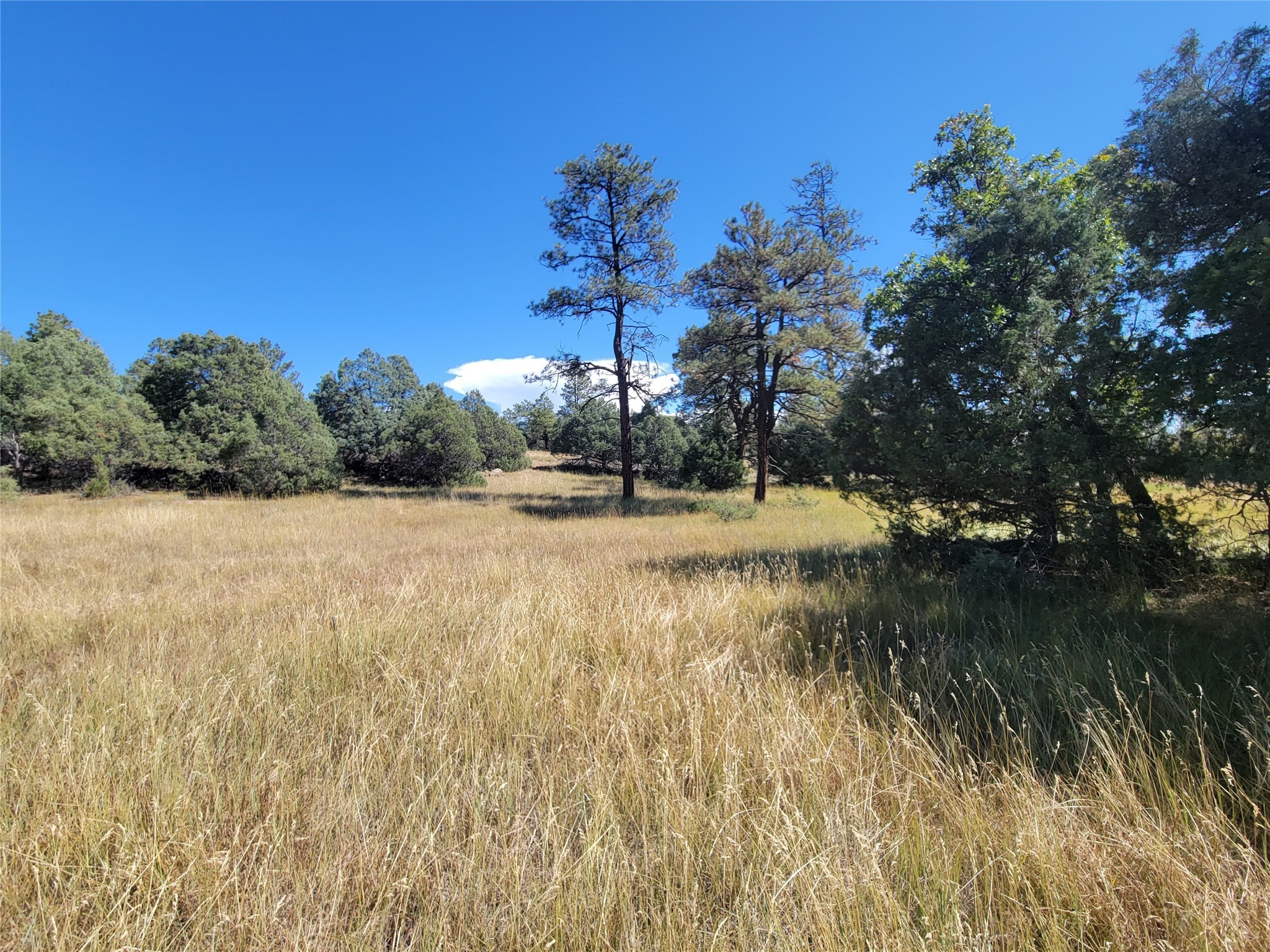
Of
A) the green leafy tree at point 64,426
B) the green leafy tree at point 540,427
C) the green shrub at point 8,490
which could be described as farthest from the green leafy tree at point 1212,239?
the green leafy tree at point 540,427

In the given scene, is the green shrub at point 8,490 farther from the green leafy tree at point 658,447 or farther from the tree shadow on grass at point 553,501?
the green leafy tree at point 658,447

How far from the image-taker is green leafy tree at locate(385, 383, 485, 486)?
23359 millimetres

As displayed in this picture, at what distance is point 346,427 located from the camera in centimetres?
2814

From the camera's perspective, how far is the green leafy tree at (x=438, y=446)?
23.4m

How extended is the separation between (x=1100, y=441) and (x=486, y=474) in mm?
28931

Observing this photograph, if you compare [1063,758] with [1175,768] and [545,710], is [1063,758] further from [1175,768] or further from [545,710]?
[545,710]

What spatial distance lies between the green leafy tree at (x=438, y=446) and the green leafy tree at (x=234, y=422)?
11.4ft

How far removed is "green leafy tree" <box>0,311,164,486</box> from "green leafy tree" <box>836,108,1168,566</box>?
26722 millimetres

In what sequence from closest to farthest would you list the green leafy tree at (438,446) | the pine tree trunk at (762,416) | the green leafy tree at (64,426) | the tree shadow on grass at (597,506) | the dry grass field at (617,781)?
the dry grass field at (617,781) → the tree shadow on grass at (597,506) → the pine tree trunk at (762,416) → the green leafy tree at (64,426) → the green leafy tree at (438,446)

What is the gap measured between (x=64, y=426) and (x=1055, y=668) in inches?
1128

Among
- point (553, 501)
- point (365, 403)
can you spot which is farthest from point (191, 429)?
point (553, 501)

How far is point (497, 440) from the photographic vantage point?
33.4m

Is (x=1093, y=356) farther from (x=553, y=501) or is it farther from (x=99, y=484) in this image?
(x=99, y=484)

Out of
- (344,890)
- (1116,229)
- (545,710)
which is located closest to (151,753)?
(344,890)
